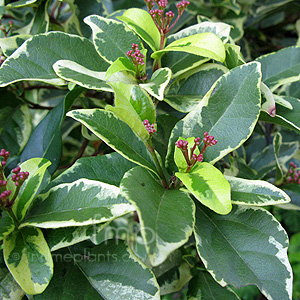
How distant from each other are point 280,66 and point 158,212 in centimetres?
56

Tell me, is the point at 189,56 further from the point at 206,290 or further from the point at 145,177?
the point at 206,290

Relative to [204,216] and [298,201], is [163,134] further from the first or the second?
[298,201]

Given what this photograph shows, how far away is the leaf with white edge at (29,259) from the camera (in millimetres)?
602

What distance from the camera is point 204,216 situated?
688 millimetres

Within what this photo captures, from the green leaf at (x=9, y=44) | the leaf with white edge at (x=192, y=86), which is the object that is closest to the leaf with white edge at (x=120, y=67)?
the leaf with white edge at (x=192, y=86)

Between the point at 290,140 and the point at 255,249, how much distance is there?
0.71 meters

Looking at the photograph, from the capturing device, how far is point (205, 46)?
676mm

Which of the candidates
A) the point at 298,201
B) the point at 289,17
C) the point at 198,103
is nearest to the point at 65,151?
the point at 198,103

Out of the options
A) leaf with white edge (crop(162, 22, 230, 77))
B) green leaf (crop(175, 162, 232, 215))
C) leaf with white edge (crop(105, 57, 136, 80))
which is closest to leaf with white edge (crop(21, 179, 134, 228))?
green leaf (crop(175, 162, 232, 215))

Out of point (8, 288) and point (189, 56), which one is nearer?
point (8, 288)

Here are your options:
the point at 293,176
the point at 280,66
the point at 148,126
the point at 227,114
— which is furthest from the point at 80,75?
the point at 293,176

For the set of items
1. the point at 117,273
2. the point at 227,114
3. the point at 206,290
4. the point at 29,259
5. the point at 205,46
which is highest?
the point at 205,46

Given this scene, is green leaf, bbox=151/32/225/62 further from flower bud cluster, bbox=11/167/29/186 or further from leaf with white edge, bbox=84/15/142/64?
flower bud cluster, bbox=11/167/29/186

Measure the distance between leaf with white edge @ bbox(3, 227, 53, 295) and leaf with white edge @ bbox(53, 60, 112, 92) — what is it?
11.7 inches
